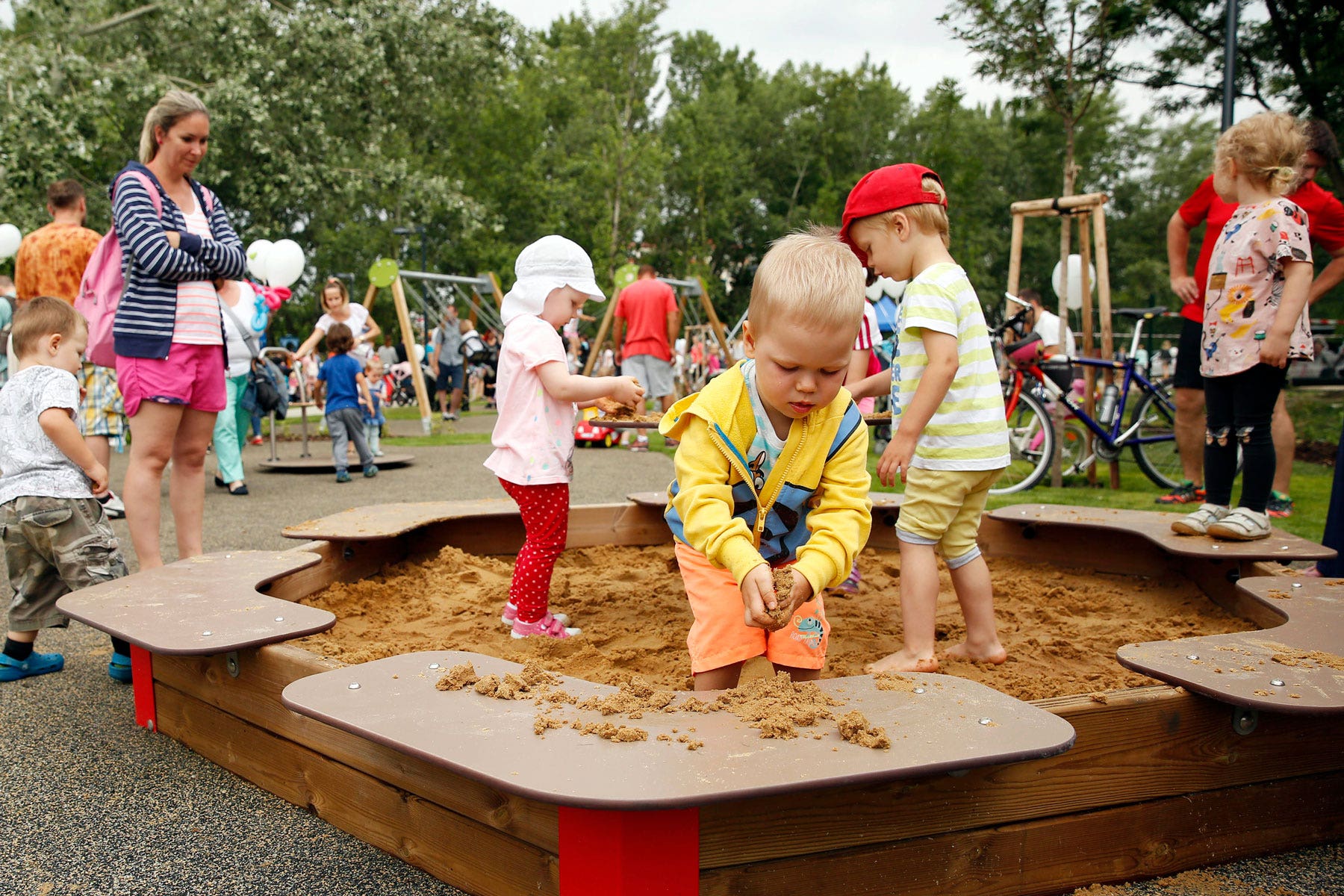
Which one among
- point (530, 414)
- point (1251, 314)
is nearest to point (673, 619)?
point (530, 414)

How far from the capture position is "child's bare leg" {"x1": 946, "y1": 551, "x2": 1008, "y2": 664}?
2729mm

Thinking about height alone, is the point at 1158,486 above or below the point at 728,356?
below

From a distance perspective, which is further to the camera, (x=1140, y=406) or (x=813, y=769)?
(x=1140, y=406)

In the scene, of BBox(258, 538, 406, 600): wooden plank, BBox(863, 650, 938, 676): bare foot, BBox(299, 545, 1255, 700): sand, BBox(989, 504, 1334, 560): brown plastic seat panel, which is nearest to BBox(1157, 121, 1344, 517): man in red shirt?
BBox(989, 504, 1334, 560): brown plastic seat panel

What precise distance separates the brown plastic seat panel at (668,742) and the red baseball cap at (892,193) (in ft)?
4.48

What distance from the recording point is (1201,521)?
344 centimetres

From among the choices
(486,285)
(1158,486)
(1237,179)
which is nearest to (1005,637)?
(1237,179)

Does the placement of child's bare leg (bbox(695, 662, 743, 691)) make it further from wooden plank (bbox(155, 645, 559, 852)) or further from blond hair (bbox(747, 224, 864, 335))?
blond hair (bbox(747, 224, 864, 335))

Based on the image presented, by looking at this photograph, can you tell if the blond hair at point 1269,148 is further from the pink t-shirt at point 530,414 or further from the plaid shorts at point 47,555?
the plaid shorts at point 47,555

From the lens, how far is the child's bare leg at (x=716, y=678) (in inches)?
86.6

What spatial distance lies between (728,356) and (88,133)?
1012 centimetres

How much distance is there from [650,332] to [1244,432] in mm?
7214

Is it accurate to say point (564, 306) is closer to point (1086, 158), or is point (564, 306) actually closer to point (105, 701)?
point (105, 701)

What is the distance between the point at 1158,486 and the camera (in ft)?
22.0
